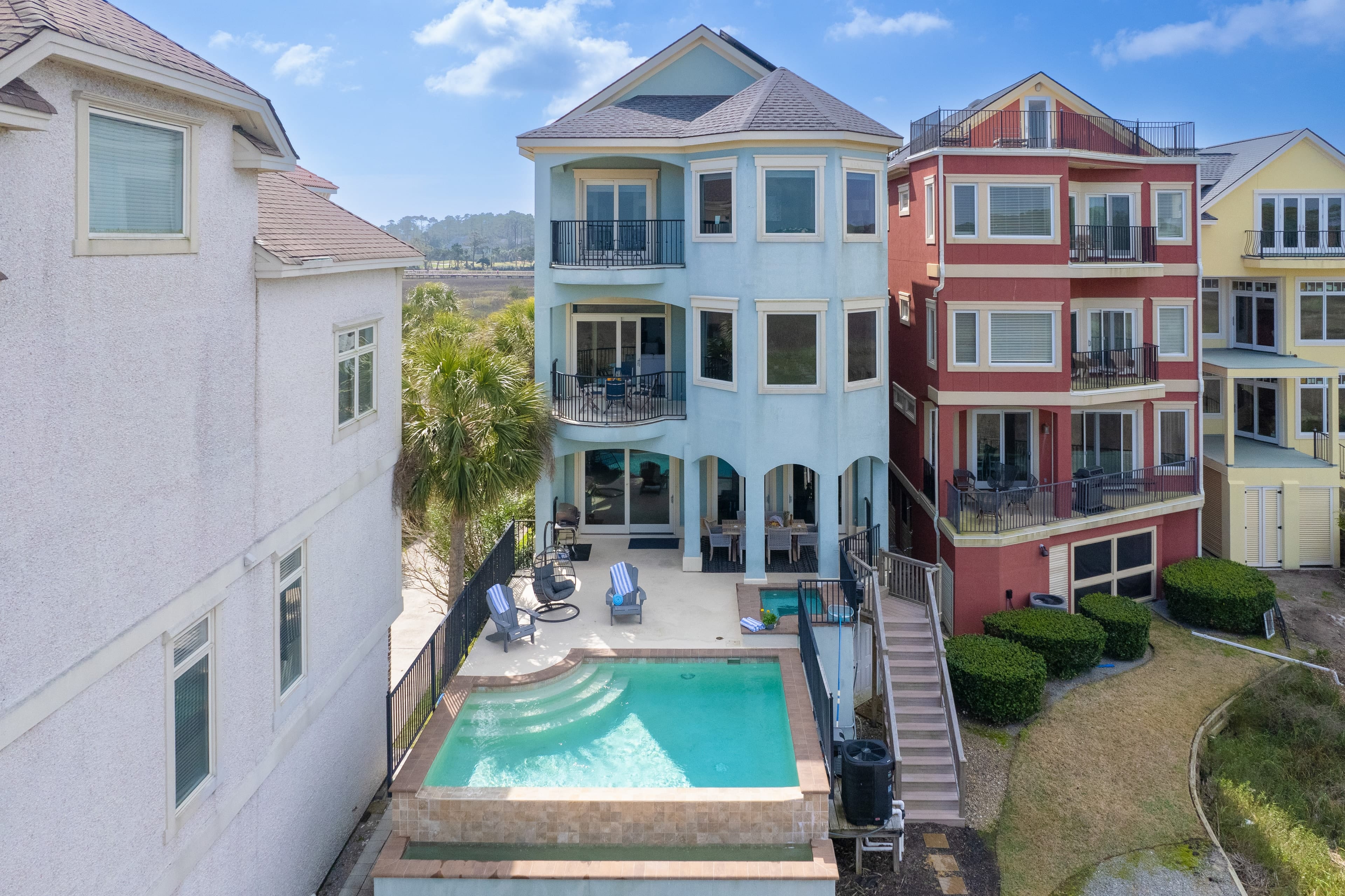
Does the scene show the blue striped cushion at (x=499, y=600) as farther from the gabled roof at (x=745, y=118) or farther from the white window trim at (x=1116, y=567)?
the white window trim at (x=1116, y=567)

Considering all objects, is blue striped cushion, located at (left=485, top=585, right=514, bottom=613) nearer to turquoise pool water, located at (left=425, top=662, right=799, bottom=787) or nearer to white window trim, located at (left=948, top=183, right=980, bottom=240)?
turquoise pool water, located at (left=425, top=662, right=799, bottom=787)

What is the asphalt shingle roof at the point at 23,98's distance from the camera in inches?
245

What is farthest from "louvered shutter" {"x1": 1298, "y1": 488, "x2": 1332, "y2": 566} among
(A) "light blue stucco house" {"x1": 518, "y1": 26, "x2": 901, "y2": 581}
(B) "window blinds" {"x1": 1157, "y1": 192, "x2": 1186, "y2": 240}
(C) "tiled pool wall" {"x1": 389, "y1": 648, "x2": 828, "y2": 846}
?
(C) "tiled pool wall" {"x1": 389, "y1": 648, "x2": 828, "y2": 846}

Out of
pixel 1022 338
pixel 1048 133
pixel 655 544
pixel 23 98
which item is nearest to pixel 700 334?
pixel 655 544

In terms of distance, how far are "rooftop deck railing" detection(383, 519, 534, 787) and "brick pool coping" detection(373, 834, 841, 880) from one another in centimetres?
163

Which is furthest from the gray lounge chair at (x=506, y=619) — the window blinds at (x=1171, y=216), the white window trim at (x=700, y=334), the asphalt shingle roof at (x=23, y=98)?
the window blinds at (x=1171, y=216)

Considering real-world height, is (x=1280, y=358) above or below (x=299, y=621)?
above

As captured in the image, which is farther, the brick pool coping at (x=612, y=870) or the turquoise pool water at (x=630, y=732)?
the turquoise pool water at (x=630, y=732)

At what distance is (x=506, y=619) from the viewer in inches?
651

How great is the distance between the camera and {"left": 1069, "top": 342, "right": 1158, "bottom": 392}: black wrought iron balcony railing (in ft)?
77.4

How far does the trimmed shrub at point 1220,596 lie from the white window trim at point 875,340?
380 inches

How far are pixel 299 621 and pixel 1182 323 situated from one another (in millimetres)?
23090

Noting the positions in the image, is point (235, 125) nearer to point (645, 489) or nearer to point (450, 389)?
point (450, 389)

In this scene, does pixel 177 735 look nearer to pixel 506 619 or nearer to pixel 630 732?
pixel 630 732
